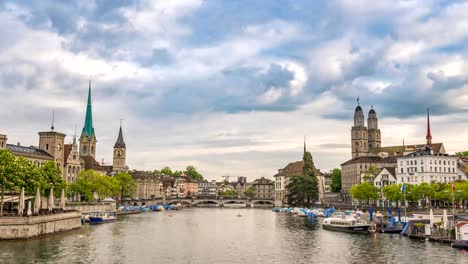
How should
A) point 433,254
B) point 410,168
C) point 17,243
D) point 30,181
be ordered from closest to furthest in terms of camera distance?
point 433,254
point 17,243
point 30,181
point 410,168

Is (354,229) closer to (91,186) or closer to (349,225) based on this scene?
(349,225)

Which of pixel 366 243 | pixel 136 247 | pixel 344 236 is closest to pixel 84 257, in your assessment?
pixel 136 247

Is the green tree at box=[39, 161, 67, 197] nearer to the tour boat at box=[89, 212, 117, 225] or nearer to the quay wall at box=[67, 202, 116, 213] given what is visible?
the tour boat at box=[89, 212, 117, 225]

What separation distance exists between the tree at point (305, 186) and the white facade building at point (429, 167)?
100 ft

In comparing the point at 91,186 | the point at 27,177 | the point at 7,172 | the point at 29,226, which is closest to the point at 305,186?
the point at 91,186

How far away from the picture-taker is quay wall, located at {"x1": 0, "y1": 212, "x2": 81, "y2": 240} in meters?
61.9

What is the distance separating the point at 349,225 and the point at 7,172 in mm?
52854

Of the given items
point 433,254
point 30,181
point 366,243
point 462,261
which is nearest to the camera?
point 462,261

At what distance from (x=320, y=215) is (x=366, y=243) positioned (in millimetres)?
68066

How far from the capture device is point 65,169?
148 m

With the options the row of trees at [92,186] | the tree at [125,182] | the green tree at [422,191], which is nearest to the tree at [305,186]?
the green tree at [422,191]

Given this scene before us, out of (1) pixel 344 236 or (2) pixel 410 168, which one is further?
(2) pixel 410 168

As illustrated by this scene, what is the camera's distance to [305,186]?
553 feet

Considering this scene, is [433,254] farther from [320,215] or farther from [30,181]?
[320,215]
